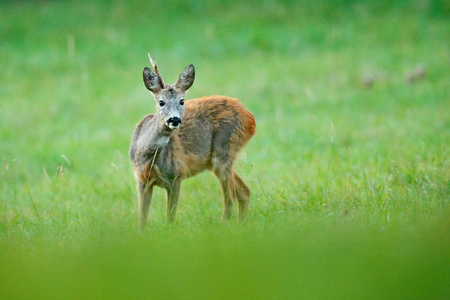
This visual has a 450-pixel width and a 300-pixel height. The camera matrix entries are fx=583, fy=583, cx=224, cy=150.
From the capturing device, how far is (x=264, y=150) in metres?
8.69

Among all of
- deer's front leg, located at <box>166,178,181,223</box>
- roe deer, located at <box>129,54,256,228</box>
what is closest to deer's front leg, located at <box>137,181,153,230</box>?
roe deer, located at <box>129,54,256,228</box>

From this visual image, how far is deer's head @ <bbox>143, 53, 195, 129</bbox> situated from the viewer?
4957 millimetres

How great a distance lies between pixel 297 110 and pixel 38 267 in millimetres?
10660

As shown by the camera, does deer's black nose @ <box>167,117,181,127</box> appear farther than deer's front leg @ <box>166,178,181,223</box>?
No

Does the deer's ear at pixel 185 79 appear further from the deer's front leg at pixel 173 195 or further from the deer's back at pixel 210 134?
the deer's front leg at pixel 173 195

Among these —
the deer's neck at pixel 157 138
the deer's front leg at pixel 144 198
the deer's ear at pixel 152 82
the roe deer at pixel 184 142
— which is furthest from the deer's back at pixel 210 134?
the deer's ear at pixel 152 82

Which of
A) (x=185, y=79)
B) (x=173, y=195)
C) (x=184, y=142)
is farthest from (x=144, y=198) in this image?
(x=185, y=79)

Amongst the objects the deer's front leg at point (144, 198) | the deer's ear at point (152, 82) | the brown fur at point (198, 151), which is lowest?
the deer's front leg at point (144, 198)

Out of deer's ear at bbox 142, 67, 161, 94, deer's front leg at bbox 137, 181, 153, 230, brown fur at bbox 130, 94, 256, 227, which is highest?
deer's ear at bbox 142, 67, 161, 94

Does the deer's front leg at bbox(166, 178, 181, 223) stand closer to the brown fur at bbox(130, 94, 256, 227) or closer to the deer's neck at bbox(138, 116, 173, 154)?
the brown fur at bbox(130, 94, 256, 227)

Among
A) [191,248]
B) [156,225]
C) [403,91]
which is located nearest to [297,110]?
[403,91]

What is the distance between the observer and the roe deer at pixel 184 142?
508 cm

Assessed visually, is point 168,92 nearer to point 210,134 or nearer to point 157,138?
point 157,138

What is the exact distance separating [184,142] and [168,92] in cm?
65
